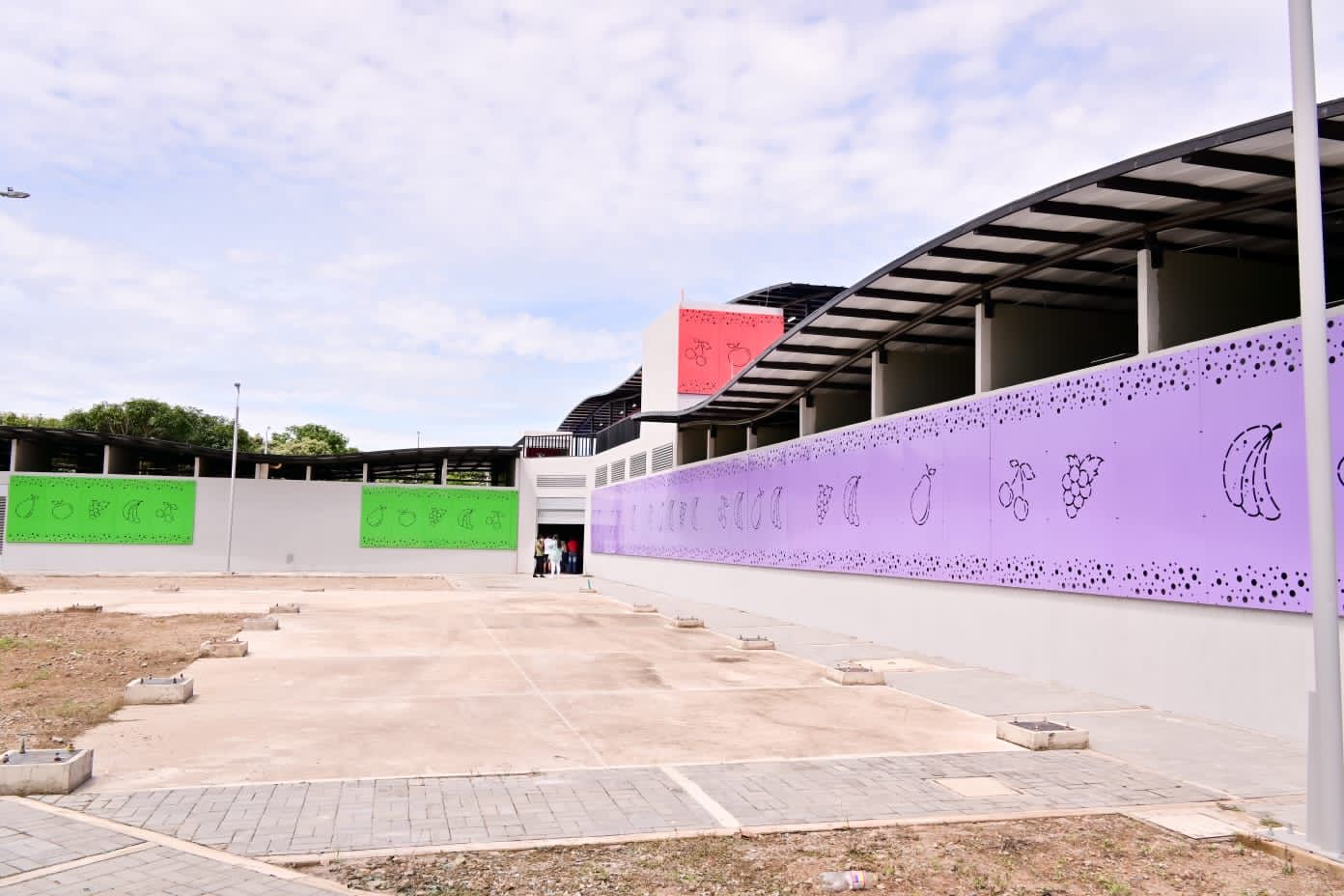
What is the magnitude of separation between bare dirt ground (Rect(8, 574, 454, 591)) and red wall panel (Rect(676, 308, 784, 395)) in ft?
37.8

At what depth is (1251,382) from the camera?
973 centimetres

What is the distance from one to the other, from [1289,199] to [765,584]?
596 inches

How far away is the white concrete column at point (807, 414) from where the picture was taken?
22.9m

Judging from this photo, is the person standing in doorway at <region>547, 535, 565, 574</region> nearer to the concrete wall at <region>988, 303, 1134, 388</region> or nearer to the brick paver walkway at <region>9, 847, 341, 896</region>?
the concrete wall at <region>988, 303, 1134, 388</region>

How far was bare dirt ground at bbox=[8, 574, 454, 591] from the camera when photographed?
32.2 m

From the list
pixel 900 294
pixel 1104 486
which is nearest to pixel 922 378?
pixel 900 294

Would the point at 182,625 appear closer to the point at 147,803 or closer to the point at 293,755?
the point at 293,755

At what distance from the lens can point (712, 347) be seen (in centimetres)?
3547

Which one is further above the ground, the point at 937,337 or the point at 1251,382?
the point at 937,337

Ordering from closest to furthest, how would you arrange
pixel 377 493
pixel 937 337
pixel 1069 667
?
pixel 1069 667, pixel 937 337, pixel 377 493

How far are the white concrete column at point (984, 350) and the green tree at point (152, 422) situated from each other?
7129 cm

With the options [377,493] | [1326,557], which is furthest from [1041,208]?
[377,493]

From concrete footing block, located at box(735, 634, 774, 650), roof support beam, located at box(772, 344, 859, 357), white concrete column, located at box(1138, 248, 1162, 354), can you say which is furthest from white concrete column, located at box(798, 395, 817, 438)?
white concrete column, located at box(1138, 248, 1162, 354)

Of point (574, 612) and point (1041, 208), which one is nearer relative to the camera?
point (1041, 208)
